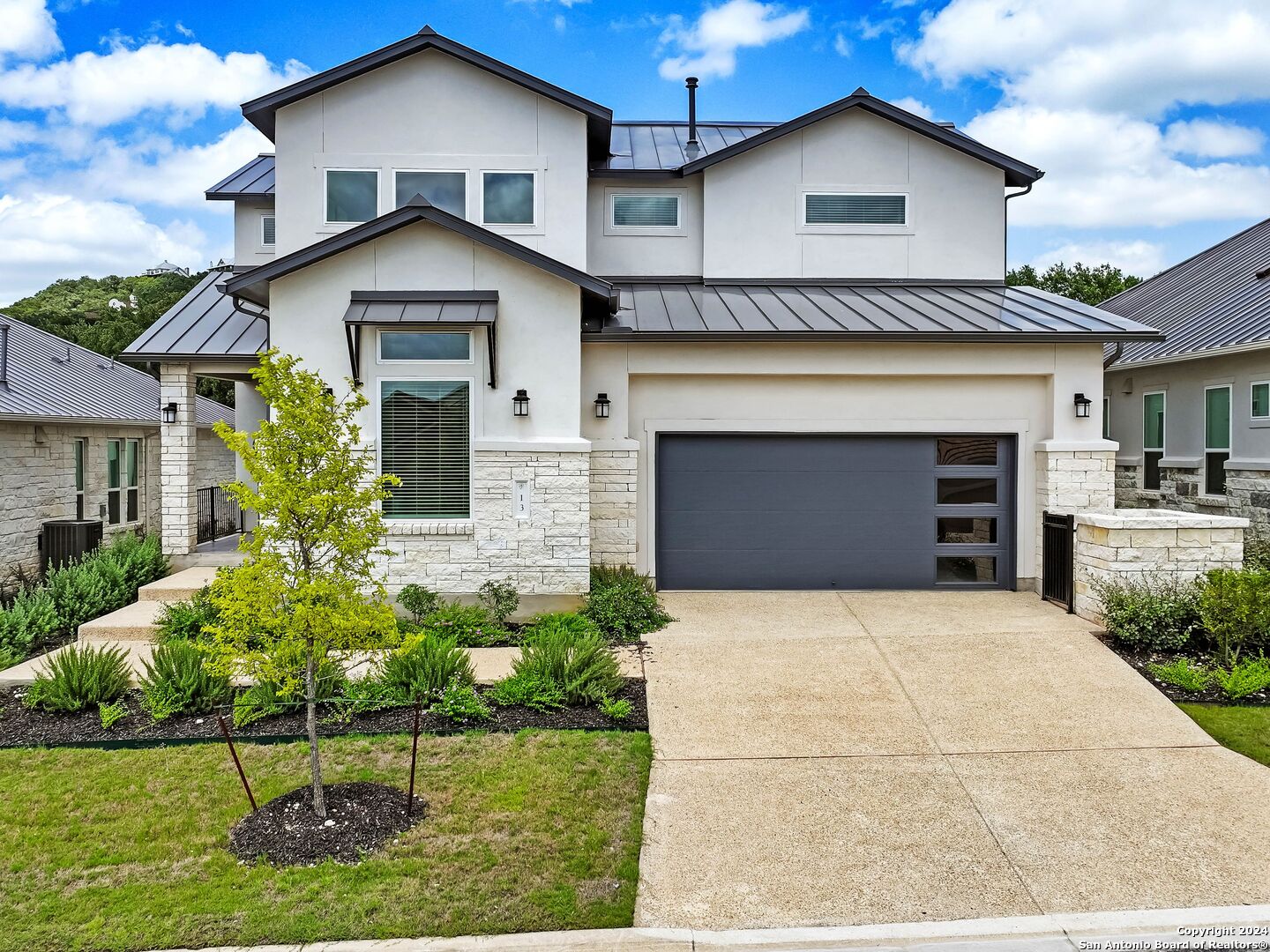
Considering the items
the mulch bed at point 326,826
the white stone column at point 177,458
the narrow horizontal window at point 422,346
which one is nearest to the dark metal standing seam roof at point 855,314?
the narrow horizontal window at point 422,346

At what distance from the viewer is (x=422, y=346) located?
9945 millimetres

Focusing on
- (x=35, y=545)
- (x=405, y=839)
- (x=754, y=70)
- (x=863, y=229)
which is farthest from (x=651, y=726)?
(x=754, y=70)

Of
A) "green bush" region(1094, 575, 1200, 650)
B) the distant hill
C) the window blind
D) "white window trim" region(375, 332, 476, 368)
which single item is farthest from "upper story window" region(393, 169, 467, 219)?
the distant hill

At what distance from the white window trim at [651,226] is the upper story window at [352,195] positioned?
12.3 feet

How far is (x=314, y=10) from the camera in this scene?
16.2 m

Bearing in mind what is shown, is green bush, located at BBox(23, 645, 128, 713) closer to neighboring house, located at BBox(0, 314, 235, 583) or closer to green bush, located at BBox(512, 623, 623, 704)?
green bush, located at BBox(512, 623, 623, 704)

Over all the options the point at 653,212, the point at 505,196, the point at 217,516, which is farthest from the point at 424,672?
the point at 217,516

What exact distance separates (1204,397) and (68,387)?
1966cm

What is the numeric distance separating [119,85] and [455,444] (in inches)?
745

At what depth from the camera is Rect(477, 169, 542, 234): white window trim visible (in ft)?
39.1

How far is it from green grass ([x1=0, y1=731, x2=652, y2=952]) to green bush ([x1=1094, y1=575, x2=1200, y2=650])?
18.7ft

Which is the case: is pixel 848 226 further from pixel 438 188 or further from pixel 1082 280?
pixel 1082 280

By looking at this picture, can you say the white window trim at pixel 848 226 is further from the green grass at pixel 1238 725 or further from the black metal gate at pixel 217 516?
the black metal gate at pixel 217 516

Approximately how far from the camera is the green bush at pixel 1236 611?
8070mm
